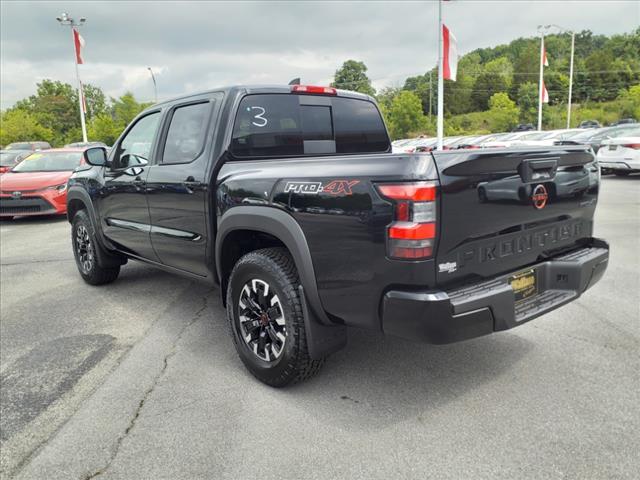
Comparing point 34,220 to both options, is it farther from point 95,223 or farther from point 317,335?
point 317,335

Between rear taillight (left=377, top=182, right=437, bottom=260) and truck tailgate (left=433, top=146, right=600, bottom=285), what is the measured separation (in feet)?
0.23

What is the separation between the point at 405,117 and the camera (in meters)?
55.2

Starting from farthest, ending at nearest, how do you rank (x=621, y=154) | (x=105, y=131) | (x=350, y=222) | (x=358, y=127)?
(x=105, y=131)
(x=621, y=154)
(x=358, y=127)
(x=350, y=222)

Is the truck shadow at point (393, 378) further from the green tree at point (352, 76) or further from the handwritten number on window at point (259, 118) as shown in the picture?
the green tree at point (352, 76)

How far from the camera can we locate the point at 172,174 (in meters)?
3.92

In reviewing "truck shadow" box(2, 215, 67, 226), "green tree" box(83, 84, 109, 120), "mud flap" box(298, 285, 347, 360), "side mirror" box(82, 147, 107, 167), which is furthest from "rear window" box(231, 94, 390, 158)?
"green tree" box(83, 84, 109, 120)

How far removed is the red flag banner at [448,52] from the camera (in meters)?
18.3

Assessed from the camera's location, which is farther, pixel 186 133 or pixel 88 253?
pixel 88 253

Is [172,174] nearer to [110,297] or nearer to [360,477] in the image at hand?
[110,297]

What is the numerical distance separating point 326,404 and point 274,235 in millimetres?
1049

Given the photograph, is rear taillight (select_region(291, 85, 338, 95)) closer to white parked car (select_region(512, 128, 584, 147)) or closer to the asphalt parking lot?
the asphalt parking lot

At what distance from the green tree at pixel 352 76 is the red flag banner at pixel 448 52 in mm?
83299

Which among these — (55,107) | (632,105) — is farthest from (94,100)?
(632,105)

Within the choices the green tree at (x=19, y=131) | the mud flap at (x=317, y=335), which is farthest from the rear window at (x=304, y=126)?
the green tree at (x=19, y=131)
